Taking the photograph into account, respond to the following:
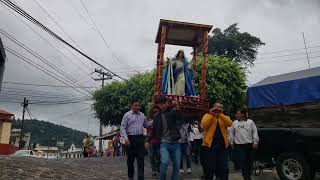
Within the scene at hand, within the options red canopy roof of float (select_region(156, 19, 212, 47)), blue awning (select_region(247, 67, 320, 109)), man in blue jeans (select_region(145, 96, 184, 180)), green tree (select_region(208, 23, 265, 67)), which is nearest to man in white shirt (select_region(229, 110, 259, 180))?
man in blue jeans (select_region(145, 96, 184, 180))

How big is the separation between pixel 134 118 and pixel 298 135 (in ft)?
12.3

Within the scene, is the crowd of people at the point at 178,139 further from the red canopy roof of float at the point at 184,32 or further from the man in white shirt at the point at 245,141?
the red canopy roof of float at the point at 184,32

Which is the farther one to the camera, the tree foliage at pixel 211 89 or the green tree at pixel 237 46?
the green tree at pixel 237 46

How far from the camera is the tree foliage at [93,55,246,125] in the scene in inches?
907

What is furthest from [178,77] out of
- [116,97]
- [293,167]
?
[116,97]

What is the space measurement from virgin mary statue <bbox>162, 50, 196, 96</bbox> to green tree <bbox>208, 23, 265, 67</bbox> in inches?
1285

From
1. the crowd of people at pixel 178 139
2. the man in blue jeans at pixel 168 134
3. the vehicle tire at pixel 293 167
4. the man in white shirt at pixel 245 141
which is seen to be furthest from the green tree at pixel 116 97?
the man in blue jeans at pixel 168 134

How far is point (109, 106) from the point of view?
106 feet

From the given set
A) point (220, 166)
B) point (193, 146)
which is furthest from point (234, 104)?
point (220, 166)

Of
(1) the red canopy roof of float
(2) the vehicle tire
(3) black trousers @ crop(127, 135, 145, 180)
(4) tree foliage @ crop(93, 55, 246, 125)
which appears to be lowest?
(2) the vehicle tire

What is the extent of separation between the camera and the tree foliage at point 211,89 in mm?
23047

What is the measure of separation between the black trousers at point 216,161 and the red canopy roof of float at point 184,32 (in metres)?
4.43

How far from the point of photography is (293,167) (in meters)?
9.16

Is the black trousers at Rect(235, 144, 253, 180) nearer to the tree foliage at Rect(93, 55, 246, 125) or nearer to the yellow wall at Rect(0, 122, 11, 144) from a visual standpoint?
the tree foliage at Rect(93, 55, 246, 125)
